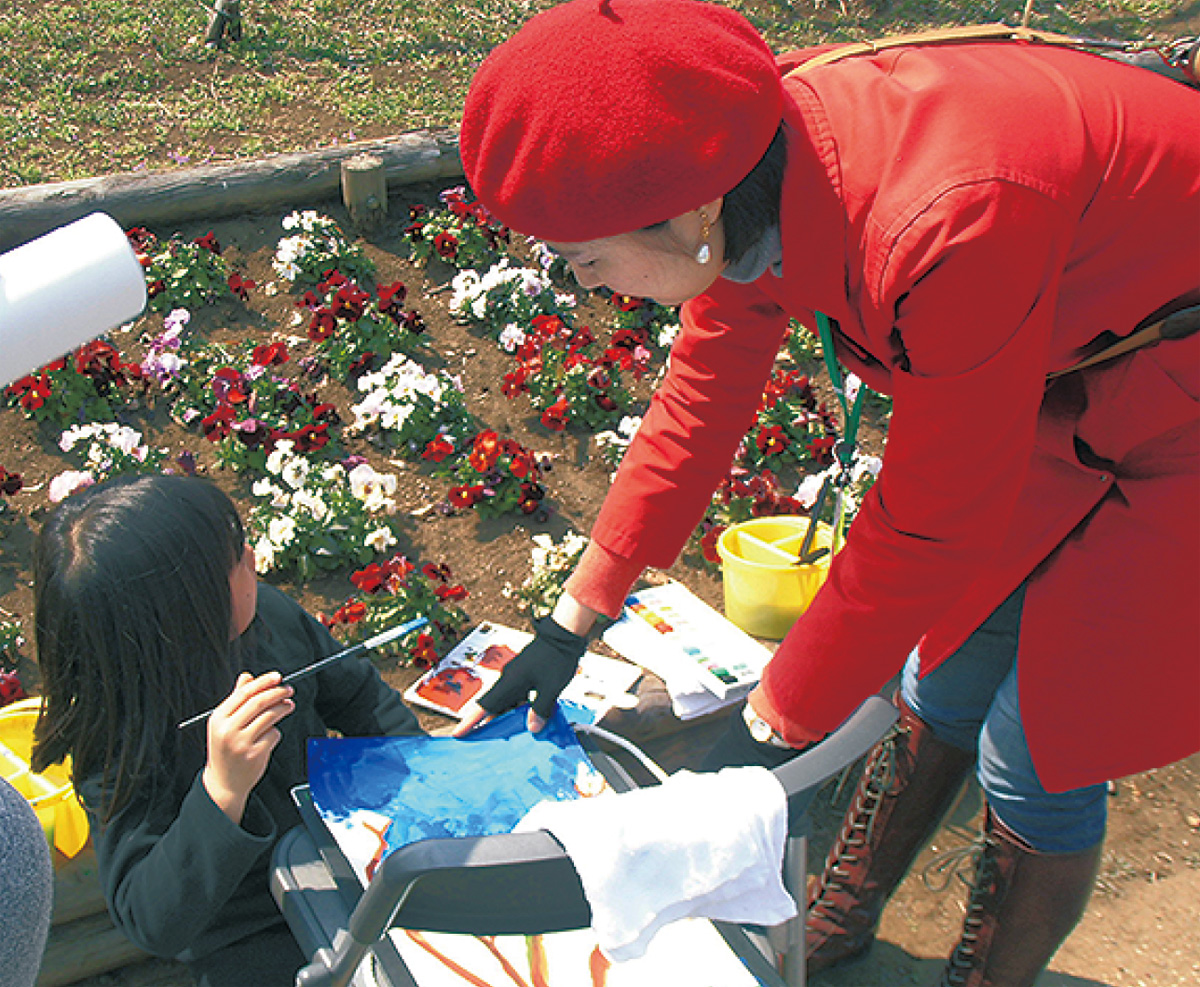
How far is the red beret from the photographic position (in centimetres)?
121

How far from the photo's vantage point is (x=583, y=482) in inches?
139

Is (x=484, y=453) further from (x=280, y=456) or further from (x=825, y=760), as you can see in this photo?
(x=825, y=760)

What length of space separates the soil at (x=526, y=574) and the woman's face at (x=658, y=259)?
918 mm

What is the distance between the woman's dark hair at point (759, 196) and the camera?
53.5 inches

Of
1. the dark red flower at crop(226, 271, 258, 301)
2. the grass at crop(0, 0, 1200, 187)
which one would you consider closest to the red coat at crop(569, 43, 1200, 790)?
the dark red flower at crop(226, 271, 258, 301)

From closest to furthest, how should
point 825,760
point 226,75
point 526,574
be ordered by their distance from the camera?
point 825,760, point 526,574, point 226,75

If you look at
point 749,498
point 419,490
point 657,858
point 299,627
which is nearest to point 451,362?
point 419,490

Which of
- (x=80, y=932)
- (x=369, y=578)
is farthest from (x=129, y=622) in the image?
(x=369, y=578)

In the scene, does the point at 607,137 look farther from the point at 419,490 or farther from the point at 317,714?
A: the point at 419,490

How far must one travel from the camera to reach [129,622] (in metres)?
1.68

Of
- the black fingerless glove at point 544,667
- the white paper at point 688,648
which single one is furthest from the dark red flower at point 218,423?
the black fingerless glove at point 544,667

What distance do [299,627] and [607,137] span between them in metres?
1.25

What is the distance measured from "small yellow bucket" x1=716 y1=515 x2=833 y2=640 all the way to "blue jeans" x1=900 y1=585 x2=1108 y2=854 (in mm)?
719

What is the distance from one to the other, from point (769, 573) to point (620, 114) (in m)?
1.70
